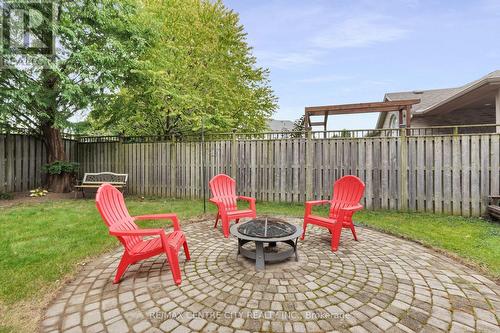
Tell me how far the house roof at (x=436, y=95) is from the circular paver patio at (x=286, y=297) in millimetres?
5681

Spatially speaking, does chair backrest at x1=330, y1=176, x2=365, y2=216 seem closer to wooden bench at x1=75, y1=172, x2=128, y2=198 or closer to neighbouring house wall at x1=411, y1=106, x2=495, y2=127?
wooden bench at x1=75, y1=172, x2=128, y2=198

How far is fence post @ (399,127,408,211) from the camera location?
19.1ft

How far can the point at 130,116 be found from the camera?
29.3 feet

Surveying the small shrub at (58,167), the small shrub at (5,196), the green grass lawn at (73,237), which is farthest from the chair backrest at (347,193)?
the small shrub at (5,196)

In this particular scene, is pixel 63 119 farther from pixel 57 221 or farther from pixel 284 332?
pixel 284 332

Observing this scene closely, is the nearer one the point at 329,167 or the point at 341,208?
the point at 341,208

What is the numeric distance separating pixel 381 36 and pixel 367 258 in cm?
830

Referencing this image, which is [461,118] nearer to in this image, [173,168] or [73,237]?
[173,168]

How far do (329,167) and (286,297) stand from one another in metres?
4.69

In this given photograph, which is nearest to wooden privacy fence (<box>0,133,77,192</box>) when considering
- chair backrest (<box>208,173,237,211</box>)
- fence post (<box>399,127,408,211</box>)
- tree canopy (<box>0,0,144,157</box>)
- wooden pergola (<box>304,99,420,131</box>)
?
tree canopy (<box>0,0,144,157</box>)

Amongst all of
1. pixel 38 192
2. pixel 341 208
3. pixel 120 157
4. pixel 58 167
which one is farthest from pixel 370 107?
pixel 38 192

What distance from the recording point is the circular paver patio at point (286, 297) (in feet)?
6.34

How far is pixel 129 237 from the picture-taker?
2746 millimetres

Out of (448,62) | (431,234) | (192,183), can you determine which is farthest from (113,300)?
(448,62)
